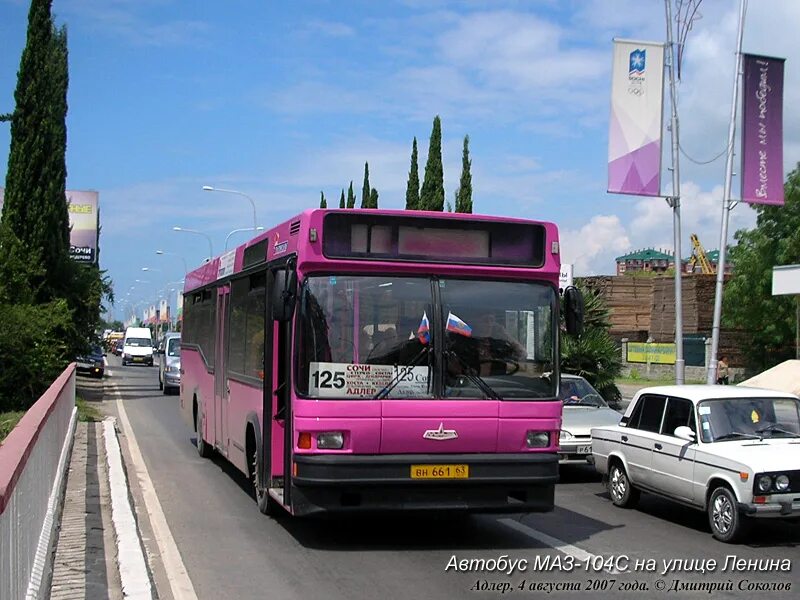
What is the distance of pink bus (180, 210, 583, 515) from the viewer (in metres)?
8.90

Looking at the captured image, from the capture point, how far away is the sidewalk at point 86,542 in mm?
7543

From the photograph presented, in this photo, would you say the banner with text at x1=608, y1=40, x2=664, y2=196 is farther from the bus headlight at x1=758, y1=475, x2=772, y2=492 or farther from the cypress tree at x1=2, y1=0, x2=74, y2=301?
the cypress tree at x1=2, y1=0, x2=74, y2=301

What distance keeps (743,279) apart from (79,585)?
38295 mm

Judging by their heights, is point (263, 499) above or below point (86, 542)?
above

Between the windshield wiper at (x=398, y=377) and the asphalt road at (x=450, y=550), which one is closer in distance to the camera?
the asphalt road at (x=450, y=550)

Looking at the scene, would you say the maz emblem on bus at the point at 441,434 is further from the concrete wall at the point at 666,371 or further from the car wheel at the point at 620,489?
the concrete wall at the point at 666,371

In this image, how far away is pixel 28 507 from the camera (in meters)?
6.68

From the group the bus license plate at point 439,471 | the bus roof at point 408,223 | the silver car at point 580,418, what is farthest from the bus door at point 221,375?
the bus license plate at point 439,471

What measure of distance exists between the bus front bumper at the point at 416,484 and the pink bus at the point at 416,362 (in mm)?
13

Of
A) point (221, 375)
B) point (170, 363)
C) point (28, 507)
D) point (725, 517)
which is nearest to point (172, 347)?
point (170, 363)

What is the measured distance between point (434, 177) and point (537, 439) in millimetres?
44885

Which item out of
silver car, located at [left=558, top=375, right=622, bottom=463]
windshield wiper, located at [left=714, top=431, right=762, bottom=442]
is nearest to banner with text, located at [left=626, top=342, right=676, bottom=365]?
silver car, located at [left=558, top=375, right=622, bottom=463]

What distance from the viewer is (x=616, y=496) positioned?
12297mm

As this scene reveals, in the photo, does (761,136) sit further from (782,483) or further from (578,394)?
(782,483)
